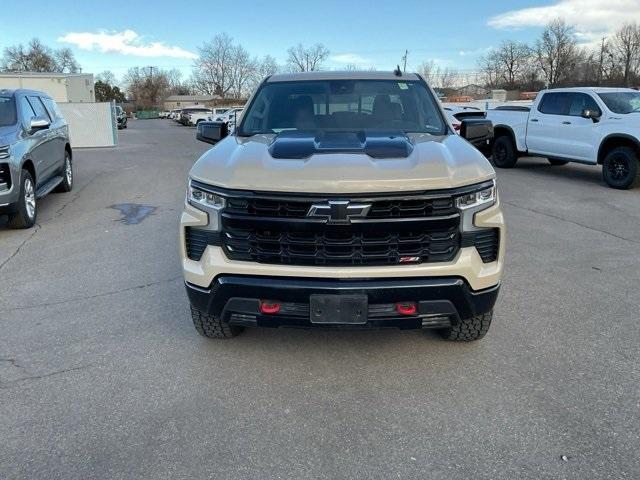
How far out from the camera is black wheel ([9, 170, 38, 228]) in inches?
281

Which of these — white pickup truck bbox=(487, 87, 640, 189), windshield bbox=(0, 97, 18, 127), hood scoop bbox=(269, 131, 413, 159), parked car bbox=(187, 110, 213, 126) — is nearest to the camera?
hood scoop bbox=(269, 131, 413, 159)

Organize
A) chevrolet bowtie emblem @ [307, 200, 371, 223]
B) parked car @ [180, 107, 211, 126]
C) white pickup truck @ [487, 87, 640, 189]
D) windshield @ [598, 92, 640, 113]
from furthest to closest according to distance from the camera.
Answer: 1. parked car @ [180, 107, 211, 126]
2. windshield @ [598, 92, 640, 113]
3. white pickup truck @ [487, 87, 640, 189]
4. chevrolet bowtie emblem @ [307, 200, 371, 223]

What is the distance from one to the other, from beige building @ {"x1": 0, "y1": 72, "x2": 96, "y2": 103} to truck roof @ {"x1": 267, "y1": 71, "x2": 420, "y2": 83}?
39.7m

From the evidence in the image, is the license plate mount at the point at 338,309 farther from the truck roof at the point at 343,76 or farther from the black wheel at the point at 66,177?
the black wheel at the point at 66,177

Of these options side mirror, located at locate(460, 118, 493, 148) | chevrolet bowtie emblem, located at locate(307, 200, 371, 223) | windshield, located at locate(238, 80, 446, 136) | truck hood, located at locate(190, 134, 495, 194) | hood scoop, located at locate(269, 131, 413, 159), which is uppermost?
windshield, located at locate(238, 80, 446, 136)

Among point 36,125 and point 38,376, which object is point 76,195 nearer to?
point 36,125

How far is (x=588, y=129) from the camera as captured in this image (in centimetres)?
1111

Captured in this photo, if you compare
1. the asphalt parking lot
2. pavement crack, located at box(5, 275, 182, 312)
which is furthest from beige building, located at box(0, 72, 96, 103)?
the asphalt parking lot

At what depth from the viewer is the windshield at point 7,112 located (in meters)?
7.50

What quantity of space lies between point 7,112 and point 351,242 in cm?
677

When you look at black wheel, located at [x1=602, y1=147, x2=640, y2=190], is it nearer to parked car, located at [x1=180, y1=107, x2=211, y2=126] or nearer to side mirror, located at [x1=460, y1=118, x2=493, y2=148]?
side mirror, located at [x1=460, y1=118, x2=493, y2=148]

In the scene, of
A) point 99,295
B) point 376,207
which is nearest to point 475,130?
point 376,207

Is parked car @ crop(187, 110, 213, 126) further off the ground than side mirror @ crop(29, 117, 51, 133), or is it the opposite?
parked car @ crop(187, 110, 213, 126)

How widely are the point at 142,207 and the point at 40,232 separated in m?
1.86
